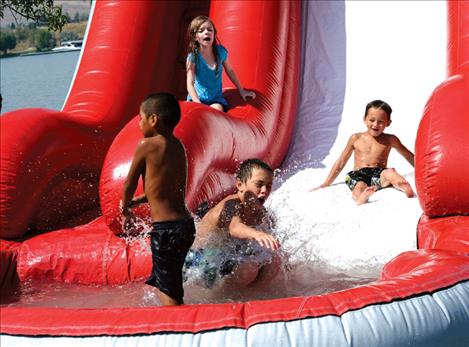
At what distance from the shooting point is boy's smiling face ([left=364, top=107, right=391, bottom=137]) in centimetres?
337

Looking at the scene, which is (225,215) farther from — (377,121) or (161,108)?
(377,121)

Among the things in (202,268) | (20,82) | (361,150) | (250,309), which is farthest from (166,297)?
(20,82)

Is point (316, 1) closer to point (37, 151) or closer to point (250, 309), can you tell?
point (37, 151)

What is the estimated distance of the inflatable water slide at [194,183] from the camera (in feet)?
5.30

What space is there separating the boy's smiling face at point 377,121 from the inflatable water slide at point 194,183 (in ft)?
1.38

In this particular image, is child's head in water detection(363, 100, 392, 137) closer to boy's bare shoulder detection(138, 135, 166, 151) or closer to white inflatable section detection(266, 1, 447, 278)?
white inflatable section detection(266, 1, 447, 278)

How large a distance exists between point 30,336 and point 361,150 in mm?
2150

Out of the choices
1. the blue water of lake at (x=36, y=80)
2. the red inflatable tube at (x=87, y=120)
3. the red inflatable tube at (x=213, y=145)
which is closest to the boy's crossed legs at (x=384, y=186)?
the red inflatable tube at (x=213, y=145)

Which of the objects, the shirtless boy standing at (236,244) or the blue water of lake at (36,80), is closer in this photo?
the shirtless boy standing at (236,244)

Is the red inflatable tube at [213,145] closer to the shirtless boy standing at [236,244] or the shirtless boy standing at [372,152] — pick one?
the shirtless boy standing at [236,244]

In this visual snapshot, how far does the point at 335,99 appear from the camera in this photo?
415cm

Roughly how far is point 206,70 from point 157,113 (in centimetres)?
158

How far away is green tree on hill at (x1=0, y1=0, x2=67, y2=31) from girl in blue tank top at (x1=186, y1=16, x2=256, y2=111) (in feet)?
2.92

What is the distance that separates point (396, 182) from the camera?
314 centimetres
